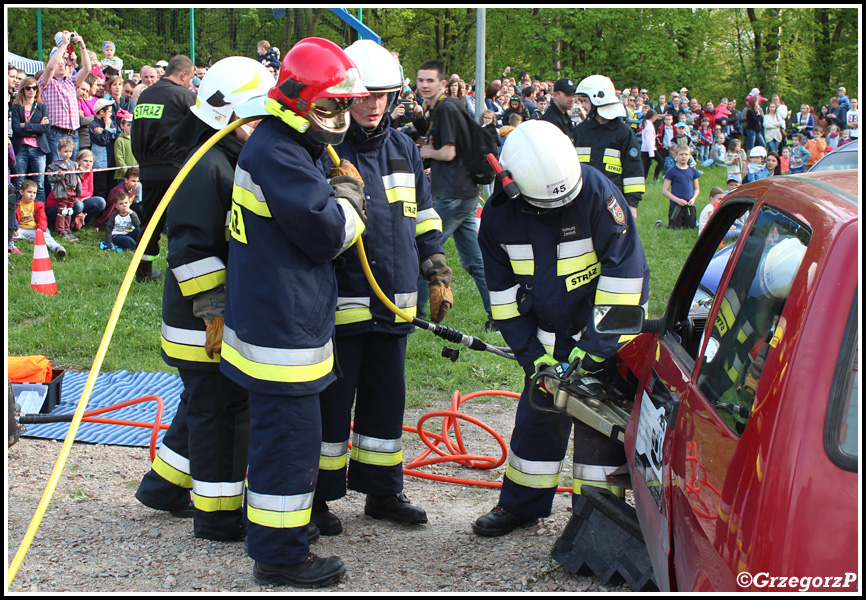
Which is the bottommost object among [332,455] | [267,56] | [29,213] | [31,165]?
[332,455]

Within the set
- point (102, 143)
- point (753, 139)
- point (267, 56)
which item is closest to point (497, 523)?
point (102, 143)

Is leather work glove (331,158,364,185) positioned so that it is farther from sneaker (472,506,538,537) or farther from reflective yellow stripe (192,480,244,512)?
sneaker (472,506,538,537)

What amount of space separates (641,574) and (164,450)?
2.25 metres

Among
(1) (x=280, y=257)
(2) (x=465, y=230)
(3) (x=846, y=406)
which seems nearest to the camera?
(3) (x=846, y=406)

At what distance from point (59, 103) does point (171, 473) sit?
25.3 ft

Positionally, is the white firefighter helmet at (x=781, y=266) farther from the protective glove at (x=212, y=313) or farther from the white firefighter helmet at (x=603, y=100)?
the white firefighter helmet at (x=603, y=100)

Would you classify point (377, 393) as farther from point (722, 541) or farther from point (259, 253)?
point (722, 541)

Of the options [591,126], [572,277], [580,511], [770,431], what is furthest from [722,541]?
[591,126]

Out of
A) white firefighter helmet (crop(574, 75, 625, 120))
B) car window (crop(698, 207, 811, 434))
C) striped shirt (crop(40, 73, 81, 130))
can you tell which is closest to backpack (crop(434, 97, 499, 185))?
white firefighter helmet (crop(574, 75, 625, 120))

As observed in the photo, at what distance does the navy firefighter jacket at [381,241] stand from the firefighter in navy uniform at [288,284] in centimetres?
44

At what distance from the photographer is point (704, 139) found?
24250 millimetres

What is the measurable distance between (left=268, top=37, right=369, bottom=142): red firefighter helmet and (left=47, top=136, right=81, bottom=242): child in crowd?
7734mm

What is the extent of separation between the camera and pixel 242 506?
12.3 ft

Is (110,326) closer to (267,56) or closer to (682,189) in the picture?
(682,189)
